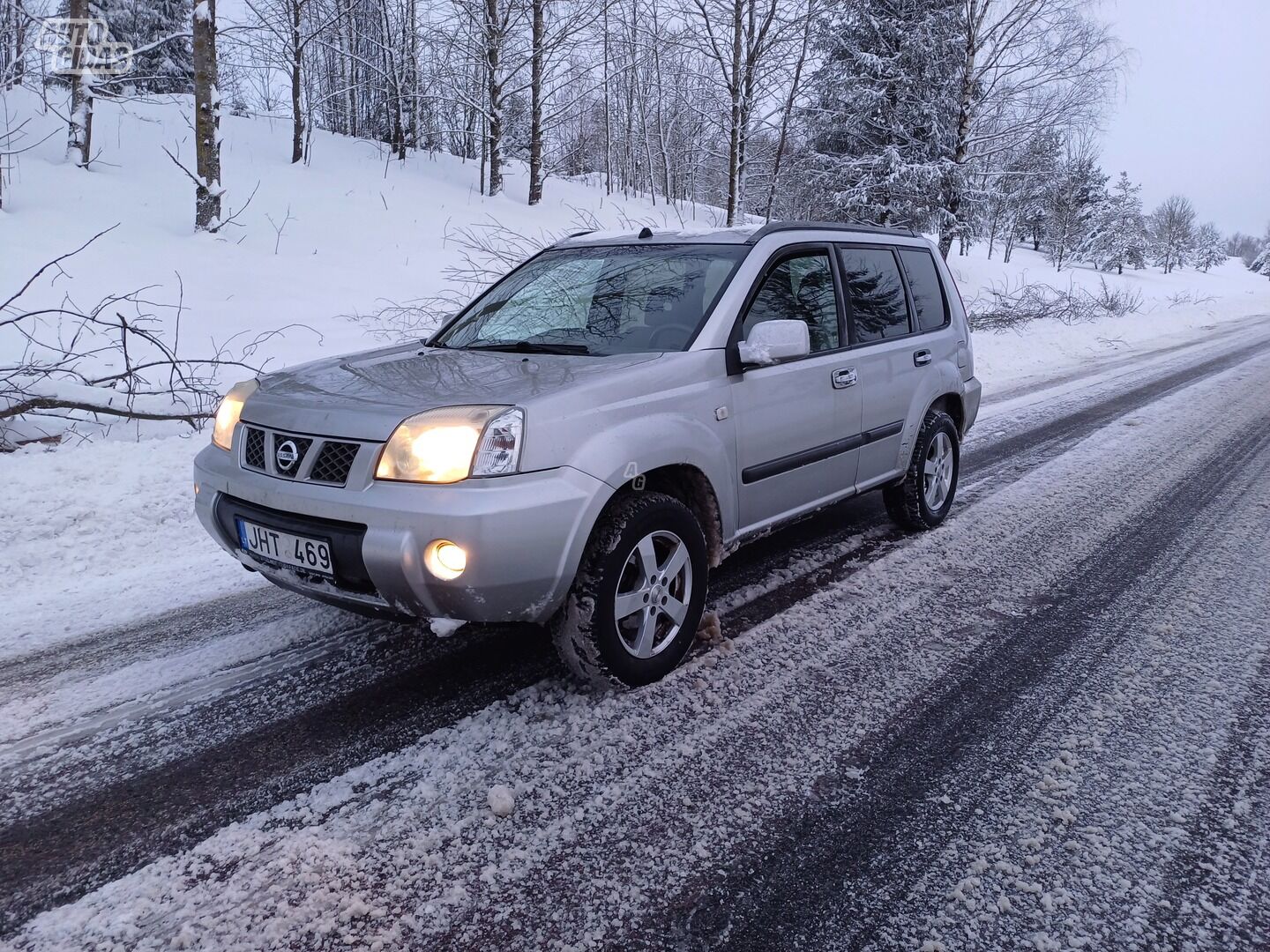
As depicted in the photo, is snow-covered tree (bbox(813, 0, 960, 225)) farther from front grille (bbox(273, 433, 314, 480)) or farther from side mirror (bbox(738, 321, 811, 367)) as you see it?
front grille (bbox(273, 433, 314, 480))

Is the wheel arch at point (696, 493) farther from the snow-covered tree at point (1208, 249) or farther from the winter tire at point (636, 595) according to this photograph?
the snow-covered tree at point (1208, 249)

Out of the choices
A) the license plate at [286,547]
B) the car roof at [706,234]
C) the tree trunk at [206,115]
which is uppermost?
the tree trunk at [206,115]

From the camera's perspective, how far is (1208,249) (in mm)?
112125

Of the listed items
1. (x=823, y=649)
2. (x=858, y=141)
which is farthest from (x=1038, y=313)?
(x=823, y=649)

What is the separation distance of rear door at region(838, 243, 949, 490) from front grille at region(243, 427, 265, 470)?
9.57 feet

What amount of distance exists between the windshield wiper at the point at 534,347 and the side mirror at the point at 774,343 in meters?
0.70

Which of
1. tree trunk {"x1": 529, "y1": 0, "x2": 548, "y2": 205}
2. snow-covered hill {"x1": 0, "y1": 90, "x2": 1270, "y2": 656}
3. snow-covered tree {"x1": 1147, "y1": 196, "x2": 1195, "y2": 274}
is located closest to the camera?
snow-covered hill {"x1": 0, "y1": 90, "x2": 1270, "y2": 656}

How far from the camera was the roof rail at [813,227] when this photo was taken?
13.0ft

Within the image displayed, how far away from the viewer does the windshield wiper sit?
3506 millimetres

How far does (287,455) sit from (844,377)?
2.69m

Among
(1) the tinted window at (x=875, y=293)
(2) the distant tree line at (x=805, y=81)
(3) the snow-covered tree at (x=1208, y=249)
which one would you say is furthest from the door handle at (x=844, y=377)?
(3) the snow-covered tree at (x=1208, y=249)

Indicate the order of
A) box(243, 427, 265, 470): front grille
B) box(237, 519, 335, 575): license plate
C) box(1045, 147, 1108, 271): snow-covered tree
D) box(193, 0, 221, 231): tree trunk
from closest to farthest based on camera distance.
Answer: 1. box(237, 519, 335, 575): license plate
2. box(243, 427, 265, 470): front grille
3. box(193, 0, 221, 231): tree trunk
4. box(1045, 147, 1108, 271): snow-covered tree

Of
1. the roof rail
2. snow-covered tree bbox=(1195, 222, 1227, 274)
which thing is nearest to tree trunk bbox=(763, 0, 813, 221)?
the roof rail

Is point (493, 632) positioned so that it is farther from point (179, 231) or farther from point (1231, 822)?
point (179, 231)
